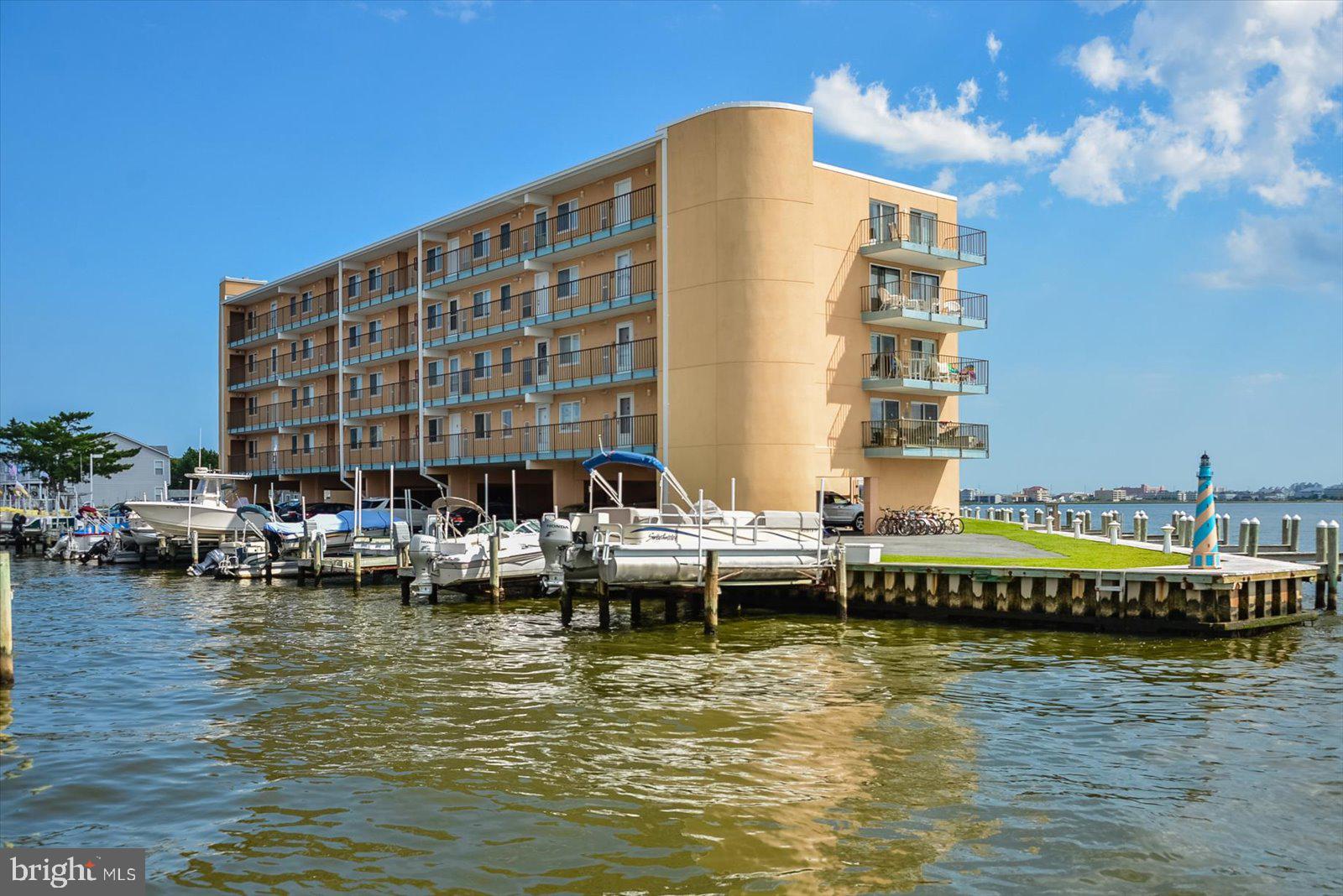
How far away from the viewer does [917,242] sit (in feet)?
136

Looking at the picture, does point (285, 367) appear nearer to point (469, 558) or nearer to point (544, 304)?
point (544, 304)

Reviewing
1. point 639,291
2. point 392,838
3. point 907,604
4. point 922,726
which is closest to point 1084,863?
point 922,726

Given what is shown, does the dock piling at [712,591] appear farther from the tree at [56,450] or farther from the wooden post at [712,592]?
the tree at [56,450]

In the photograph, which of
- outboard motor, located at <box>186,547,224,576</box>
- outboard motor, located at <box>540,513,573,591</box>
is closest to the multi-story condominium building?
outboard motor, located at <box>186,547,224,576</box>

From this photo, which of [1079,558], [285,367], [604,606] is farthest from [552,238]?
[285,367]

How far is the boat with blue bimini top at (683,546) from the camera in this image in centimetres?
2173

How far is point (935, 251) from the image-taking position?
40906mm

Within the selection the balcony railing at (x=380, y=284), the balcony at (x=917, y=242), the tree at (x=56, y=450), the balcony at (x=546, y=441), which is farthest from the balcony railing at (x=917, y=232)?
the tree at (x=56, y=450)

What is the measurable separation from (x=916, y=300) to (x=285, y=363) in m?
42.3

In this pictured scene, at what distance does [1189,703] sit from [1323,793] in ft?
14.6

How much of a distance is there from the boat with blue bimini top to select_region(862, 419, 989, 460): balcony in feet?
50.7

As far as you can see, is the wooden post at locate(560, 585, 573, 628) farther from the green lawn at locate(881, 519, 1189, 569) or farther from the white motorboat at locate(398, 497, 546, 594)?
the green lawn at locate(881, 519, 1189, 569)

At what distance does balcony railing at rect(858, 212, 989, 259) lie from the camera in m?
40.2

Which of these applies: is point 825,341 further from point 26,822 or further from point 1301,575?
point 26,822
